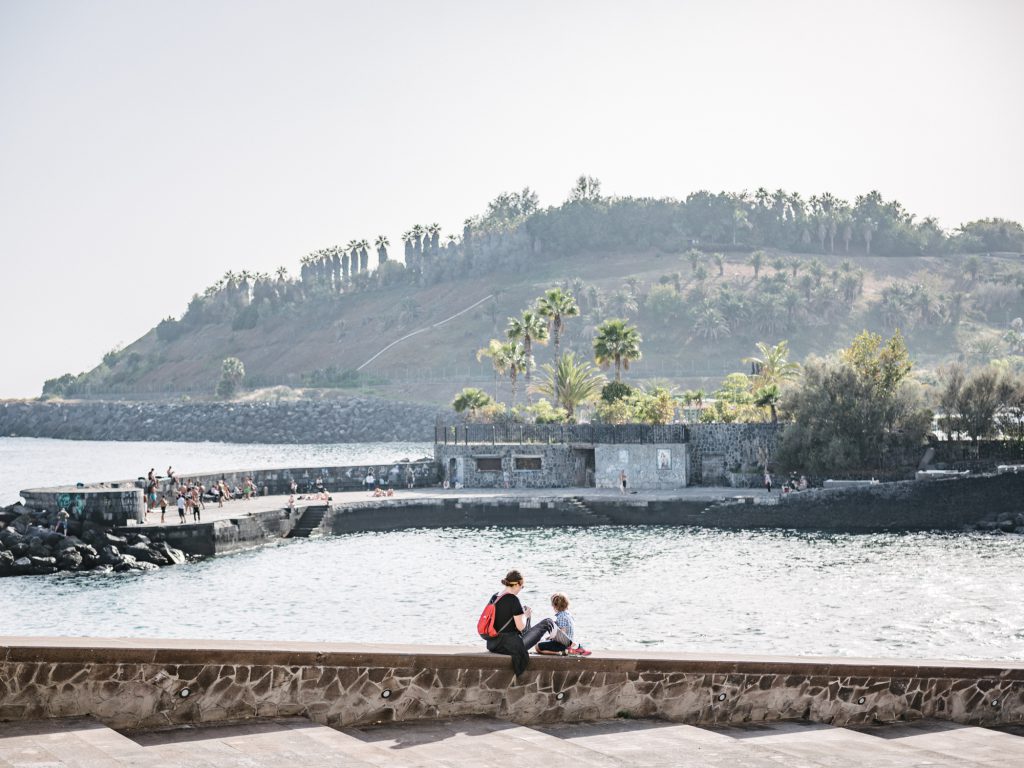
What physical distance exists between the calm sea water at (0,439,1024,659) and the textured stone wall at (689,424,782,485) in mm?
8433

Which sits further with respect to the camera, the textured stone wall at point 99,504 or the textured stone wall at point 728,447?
the textured stone wall at point 728,447

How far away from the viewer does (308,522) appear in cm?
5597

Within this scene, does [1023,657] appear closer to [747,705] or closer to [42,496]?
[747,705]

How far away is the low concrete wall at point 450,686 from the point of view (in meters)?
13.4

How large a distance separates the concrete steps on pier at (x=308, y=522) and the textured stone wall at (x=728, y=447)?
19.8 m

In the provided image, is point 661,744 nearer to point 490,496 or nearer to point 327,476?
point 490,496

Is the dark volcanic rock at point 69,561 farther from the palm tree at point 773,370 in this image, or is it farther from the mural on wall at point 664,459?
the palm tree at point 773,370

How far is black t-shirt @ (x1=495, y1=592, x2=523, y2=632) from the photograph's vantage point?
15266 mm

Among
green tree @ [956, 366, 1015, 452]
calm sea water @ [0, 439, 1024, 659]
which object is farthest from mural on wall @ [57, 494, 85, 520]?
green tree @ [956, 366, 1015, 452]

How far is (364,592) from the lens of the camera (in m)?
41.8

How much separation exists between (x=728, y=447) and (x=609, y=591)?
24.0 meters

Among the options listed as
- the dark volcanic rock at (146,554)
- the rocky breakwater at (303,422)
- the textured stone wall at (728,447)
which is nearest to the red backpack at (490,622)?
the dark volcanic rock at (146,554)

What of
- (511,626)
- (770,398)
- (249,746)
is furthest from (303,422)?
(249,746)

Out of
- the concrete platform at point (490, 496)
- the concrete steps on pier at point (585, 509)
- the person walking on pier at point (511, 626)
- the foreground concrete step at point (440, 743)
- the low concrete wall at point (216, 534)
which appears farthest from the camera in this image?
the concrete steps on pier at point (585, 509)
